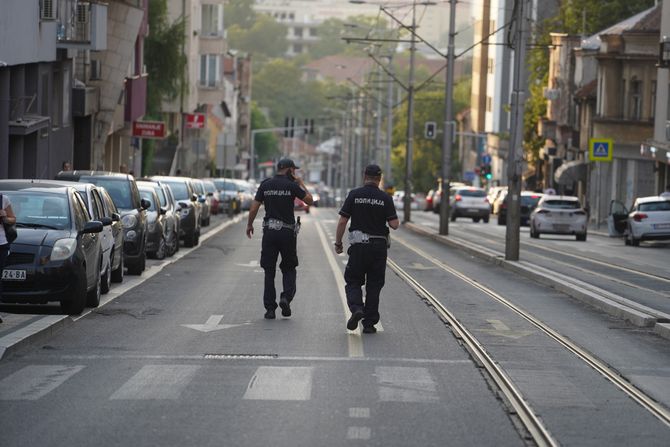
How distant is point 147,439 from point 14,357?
14.6 ft

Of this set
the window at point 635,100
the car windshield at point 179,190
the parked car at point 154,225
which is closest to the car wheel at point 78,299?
the parked car at point 154,225

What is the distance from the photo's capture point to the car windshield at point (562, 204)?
5116 centimetres

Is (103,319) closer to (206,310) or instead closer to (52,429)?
(206,310)

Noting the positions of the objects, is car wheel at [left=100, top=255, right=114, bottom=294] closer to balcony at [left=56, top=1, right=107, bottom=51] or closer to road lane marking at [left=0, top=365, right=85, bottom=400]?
road lane marking at [left=0, top=365, right=85, bottom=400]

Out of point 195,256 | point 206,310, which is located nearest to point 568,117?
point 195,256

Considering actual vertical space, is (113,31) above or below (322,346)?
above

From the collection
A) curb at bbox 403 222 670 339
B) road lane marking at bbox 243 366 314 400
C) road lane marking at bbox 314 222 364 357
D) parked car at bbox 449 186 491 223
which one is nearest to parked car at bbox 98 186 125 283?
road lane marking at bbox 314 222 364 357

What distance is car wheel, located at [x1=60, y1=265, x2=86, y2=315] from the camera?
17500 mm

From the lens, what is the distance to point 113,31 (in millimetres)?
53594

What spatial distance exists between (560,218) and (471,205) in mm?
19763

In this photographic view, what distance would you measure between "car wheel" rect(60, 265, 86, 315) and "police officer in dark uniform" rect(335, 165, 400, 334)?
10.1 ft

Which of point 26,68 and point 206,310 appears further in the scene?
point 26,68

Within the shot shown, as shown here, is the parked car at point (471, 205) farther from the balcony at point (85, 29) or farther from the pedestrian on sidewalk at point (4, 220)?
the pedestrian on sidewalk at point (4, 220)

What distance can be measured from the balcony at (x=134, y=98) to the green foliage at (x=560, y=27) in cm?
2193
